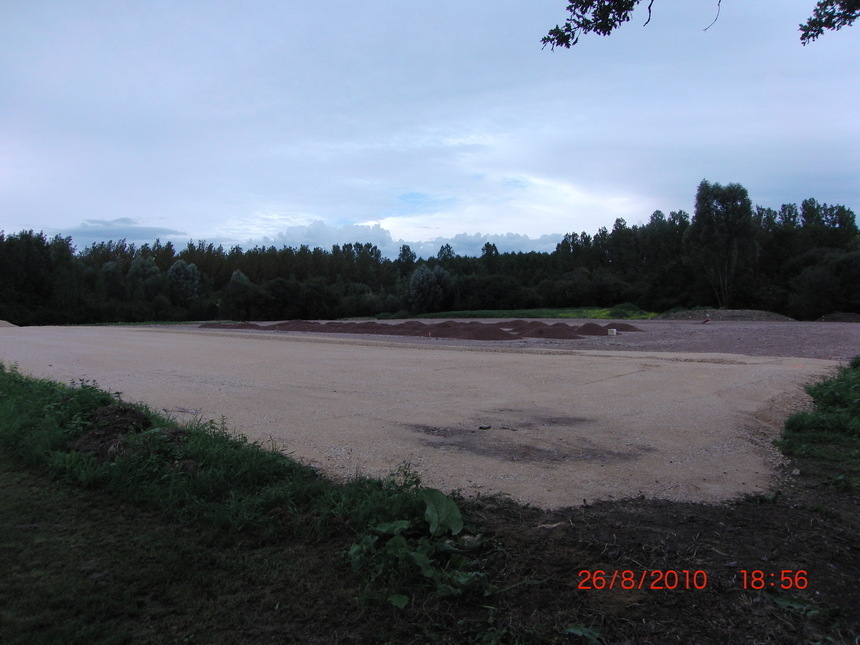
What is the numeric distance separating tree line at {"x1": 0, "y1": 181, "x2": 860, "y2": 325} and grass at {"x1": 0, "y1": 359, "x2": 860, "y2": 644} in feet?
148

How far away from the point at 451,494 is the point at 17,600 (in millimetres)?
2515

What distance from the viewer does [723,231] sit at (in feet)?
153

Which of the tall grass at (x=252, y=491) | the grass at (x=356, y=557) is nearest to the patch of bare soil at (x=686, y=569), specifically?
the grass at (x=356, y=557)

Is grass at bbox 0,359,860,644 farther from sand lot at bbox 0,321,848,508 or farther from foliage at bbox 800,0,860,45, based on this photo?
foliage at bbox 800,0,860,45

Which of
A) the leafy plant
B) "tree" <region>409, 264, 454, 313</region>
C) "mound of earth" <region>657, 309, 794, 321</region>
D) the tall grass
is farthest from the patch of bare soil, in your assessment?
"tree" <region>409, 264, 454, 313</region>

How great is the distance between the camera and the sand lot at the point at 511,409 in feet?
15.5

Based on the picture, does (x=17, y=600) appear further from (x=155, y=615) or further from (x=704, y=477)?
(x=704, y=477)

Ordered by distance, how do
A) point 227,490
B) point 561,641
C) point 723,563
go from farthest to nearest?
1. point 227,490
2. point 723,563
3. point 561,641

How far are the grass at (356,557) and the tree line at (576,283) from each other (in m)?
45.2

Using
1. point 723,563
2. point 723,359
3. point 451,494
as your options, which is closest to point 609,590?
point 723,563

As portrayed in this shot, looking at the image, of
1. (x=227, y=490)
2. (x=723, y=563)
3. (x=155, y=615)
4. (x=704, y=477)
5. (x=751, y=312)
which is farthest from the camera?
(x=751, y=312)

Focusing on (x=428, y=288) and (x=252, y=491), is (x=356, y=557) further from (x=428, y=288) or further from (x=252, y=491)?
(x=428, y=288)

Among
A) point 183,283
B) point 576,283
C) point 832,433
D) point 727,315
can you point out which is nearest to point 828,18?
point 832,433

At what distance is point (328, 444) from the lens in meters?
5.61
